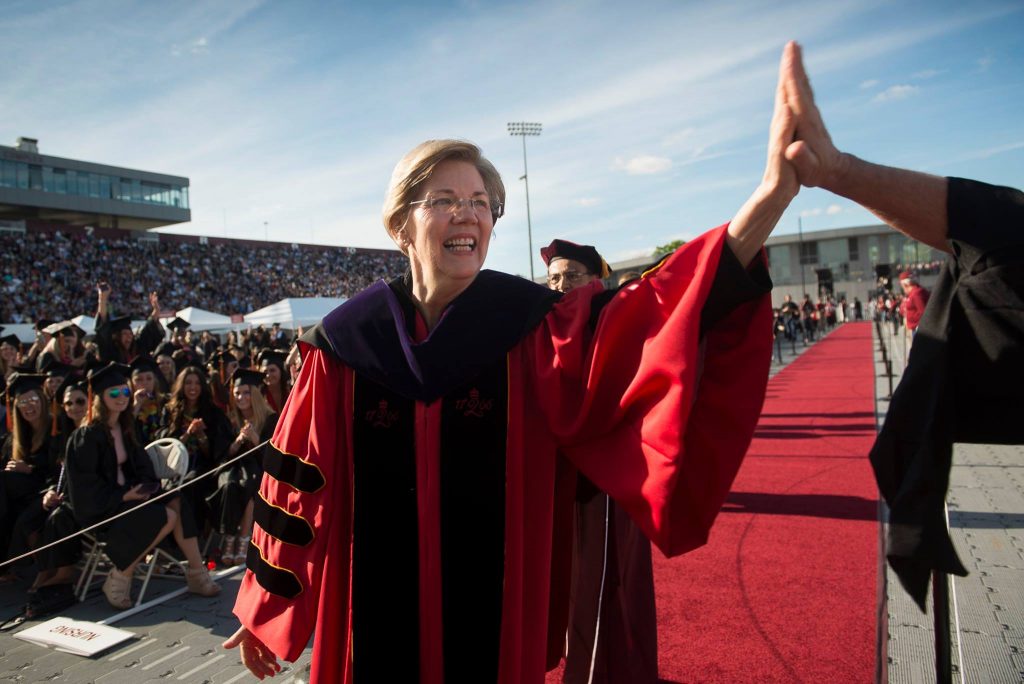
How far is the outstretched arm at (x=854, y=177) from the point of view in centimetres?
143

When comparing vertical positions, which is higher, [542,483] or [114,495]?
[542,483]

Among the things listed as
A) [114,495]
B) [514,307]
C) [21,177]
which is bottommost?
[114,495]

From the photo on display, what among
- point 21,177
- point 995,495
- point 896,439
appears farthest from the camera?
point 21,177

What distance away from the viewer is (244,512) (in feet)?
20.0

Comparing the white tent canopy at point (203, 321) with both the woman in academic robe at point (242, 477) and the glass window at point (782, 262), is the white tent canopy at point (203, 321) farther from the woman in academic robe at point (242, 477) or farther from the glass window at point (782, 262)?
the glass window at point (782, 262)

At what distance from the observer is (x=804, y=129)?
144cm

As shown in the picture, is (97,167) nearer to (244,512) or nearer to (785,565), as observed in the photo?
(244,512)

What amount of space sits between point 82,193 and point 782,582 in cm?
6250

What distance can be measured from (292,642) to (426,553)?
1.60ft

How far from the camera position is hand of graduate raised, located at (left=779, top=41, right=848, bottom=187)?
142 cm

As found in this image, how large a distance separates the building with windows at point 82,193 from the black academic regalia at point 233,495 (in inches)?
2048

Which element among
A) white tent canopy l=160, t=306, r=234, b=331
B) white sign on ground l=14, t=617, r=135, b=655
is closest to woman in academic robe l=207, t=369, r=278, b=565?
white sign on ground l=14, t=617, r=135, b=655

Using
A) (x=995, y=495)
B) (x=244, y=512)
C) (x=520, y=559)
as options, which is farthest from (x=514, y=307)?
(x=995, y=495)

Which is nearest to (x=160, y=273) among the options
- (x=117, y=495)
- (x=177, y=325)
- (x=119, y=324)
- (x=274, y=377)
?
(x=177, y=325)
